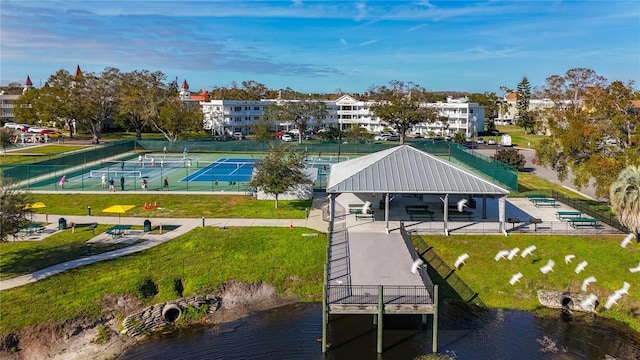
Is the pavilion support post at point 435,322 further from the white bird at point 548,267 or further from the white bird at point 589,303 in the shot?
the white bird at point 589,303

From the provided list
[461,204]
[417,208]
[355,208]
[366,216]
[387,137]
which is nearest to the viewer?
[461,204]

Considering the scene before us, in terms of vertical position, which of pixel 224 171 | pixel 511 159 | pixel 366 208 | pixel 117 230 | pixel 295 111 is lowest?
pixel 117 230

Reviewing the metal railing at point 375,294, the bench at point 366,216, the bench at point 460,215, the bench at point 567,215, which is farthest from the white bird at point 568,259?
the bench at point 366,216

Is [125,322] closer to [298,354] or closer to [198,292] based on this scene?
[198,292]

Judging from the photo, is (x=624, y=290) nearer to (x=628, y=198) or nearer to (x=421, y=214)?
(x=628, y=198)

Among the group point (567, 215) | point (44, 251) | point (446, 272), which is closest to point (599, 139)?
point (567, 215)

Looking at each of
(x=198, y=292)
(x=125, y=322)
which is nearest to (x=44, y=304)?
(x=125, y=322)
